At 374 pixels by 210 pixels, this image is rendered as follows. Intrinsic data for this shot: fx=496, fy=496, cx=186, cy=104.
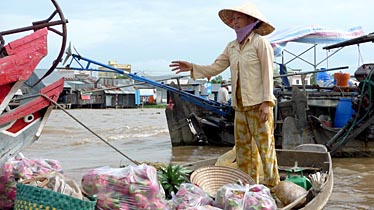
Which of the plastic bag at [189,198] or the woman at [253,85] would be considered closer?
the plastic bag at [189,198]

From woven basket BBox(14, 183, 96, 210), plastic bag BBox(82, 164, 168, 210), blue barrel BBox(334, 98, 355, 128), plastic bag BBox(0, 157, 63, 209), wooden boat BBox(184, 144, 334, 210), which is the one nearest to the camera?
woven basket BBox(14, 183, 96, 210)

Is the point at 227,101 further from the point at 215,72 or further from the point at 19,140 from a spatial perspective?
the point at 19,140

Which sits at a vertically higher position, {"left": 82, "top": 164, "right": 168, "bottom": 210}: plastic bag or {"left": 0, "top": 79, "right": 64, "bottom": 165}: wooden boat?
{"left": 0, "top": 79, "right": 64, "bottom": 165}: wooden boat

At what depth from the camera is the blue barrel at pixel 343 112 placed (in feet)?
31.4

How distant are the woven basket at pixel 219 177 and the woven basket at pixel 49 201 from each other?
1407mm

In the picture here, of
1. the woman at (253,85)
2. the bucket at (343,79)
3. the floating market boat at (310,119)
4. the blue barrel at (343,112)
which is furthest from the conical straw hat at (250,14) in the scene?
the bucket at (343,79)

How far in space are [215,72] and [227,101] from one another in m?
8.13

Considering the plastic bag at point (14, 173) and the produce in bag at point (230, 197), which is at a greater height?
the plastic bag at point (14, 173)

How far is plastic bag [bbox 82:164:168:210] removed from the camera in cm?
271

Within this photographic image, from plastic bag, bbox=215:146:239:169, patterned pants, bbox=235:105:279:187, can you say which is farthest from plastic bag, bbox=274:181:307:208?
plastic bag, bbox=215:146:239:169

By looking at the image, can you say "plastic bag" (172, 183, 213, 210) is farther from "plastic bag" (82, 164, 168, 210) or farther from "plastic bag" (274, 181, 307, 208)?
"plastic bag" (274, 181, 307, 208)

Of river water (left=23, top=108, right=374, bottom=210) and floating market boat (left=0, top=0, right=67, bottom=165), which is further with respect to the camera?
river water (left=23, top=108, right=374, bottom=210)

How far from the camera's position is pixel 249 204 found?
3.02 metres

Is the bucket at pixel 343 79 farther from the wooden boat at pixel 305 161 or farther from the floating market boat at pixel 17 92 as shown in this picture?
the floating market boat at pixel 17 92
